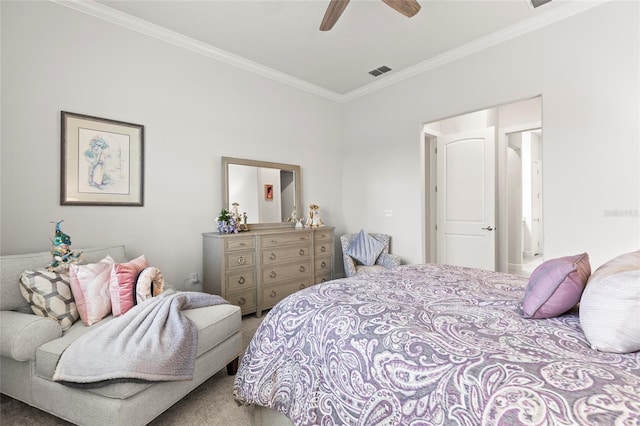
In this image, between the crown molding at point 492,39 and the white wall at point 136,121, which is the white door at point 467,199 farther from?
the white wall at point 136,121

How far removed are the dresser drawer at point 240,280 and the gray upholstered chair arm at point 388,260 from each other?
5.52 feet

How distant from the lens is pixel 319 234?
3893 mm

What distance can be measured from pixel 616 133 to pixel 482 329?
8.20ft

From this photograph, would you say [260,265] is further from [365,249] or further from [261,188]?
[365,249]

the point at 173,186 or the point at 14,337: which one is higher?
the point at 173,186

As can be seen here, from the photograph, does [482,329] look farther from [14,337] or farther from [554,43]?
[554,43]

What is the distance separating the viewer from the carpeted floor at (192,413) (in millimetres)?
1614

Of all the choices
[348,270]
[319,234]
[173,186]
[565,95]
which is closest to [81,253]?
[173,186]

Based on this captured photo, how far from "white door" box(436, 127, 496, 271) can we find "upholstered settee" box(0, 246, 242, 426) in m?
3.36

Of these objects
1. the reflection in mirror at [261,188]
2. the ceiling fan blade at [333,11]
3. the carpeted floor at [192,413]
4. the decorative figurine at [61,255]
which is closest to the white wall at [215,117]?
the reflection in mirror at [261,188]

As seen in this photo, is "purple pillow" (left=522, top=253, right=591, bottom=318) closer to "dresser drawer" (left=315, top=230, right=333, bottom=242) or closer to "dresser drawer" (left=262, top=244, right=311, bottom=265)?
"dresser drawer" (left=262, top=244, right=311, bottom=265)

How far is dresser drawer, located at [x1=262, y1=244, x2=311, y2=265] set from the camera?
331 centimetres

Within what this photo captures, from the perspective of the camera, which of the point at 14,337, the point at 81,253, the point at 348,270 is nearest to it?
the point at 14,337

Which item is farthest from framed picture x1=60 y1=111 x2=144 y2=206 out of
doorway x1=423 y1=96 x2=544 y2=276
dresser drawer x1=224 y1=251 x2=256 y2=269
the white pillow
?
doorway x1=423 y1=96 x2=544 y2=276
